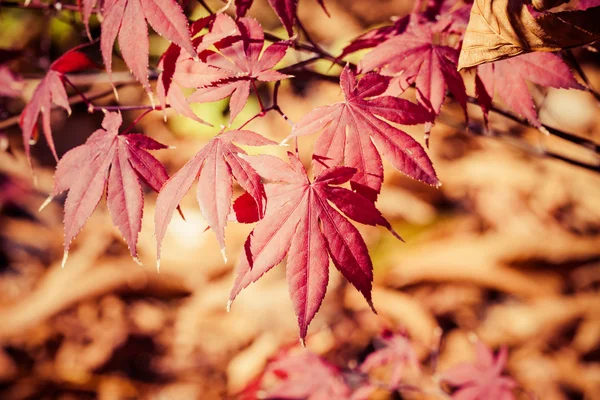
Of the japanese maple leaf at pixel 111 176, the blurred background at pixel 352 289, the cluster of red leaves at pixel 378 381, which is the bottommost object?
the blurred background at pixel 352 289

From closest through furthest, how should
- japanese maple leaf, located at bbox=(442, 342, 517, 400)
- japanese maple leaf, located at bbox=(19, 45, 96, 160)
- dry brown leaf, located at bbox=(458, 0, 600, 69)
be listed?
1. dry brown leaf, located at bbox=(458, 0, 600, 69)
2. japanese maple leaf, located at bbox=(19, 45, 96, 160)
3. japanese maple leaf, located at bbox=(442, 342, 517, 400)

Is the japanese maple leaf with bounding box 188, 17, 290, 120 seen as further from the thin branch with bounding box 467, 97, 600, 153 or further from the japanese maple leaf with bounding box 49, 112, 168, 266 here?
the thin branch with bounding box 467, 97, 600, 153

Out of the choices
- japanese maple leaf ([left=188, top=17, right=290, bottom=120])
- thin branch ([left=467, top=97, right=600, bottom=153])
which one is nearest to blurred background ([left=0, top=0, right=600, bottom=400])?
thin branch ([left=467, top=97, right=600, bottom=153])

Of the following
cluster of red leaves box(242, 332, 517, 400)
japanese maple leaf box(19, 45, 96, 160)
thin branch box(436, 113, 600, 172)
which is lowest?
cluster of red leaves box(242, 332, 517, 400)

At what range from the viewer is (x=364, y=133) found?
0.67 meters

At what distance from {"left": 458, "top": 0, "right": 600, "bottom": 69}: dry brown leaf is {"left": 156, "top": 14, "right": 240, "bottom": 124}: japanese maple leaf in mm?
376

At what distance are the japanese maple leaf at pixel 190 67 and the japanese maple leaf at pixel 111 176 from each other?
9cm

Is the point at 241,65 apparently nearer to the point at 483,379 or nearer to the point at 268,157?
the point at 268,157

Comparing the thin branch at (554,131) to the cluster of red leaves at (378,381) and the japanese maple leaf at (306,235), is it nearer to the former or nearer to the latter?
the japanese maple leaf at (306,235)

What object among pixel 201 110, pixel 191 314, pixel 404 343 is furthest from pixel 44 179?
pixel 404 343

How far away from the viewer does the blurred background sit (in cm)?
199

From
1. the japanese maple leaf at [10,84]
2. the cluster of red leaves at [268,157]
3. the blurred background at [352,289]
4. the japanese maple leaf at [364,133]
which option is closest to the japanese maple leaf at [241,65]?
the cluster of red leaves at [268,157]

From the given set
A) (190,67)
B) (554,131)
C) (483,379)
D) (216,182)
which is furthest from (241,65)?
(483,379)

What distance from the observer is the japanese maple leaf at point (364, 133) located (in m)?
0.65
